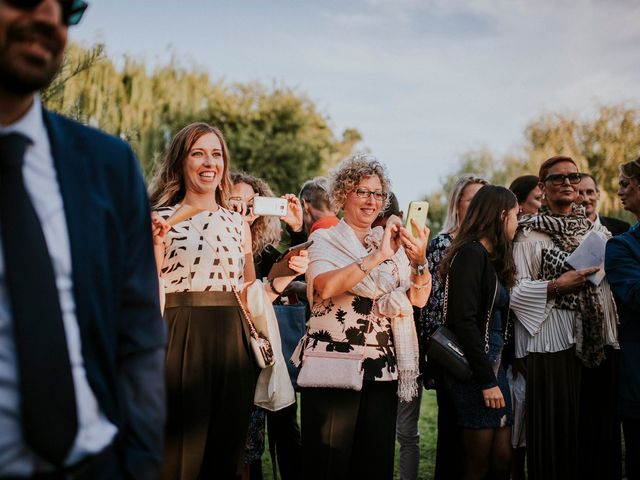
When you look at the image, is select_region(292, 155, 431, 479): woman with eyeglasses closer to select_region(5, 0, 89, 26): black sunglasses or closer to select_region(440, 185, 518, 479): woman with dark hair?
select_region(440, 185, 518, 479): woman with dark hair

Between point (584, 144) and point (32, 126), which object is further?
point (584, 144)

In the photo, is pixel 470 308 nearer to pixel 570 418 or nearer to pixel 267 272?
pixel 570 418

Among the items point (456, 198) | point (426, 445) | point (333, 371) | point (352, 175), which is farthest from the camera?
point (426, 445)

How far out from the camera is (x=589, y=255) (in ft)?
16.6

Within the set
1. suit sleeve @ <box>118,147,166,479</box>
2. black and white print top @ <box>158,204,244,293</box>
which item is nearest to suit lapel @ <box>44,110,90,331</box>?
suit sleeve @ <box>118,147,166,479</box>

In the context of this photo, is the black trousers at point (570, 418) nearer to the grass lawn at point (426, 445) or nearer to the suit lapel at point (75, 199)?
the grass lawn at point (426, 445)

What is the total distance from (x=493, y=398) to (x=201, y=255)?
2.01 metres

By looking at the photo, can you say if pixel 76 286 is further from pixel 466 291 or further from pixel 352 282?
pixel 466 291

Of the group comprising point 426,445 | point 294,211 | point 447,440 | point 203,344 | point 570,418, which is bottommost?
point 426,445

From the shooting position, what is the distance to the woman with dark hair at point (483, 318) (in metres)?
4.32

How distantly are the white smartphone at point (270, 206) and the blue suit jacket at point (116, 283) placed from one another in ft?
8.63

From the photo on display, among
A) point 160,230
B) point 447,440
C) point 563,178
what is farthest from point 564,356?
point 160,230

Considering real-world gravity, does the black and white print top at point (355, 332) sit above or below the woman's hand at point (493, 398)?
above

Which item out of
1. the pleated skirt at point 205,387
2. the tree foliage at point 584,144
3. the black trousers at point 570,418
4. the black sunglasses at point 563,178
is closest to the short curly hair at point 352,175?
the pleated skirt at point 205,387
